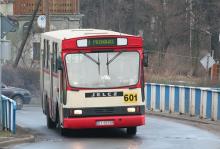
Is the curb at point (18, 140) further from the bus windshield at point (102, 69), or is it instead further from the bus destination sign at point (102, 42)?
the bus destination sign at point (102, 42)

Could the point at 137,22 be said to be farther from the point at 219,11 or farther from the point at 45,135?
the point at 45,135

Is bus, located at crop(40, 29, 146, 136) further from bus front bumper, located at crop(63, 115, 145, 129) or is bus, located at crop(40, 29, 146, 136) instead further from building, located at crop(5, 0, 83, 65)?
building, located at crop(5, 0, 83, 65)

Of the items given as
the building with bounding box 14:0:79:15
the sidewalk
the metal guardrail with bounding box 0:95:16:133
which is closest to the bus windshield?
the metal guardrail with bounding box 0:95:16:133

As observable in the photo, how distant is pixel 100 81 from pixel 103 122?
3.45 feet

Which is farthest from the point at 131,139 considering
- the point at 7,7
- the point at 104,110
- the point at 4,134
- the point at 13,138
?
the point at 7,7

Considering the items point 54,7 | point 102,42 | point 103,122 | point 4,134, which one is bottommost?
point 4,134

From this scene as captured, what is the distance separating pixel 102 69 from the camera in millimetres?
20312

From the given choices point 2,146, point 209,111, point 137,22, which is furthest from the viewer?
point 137,22

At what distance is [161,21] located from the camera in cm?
6894

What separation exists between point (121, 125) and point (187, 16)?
4719 cm

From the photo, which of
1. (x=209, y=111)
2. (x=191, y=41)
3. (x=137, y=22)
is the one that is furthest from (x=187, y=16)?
(x=209, y=111)

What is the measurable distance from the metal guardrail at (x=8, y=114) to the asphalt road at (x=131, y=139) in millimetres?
779

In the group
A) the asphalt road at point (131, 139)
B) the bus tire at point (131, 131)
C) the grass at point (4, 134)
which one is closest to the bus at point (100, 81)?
the asphalt road at point (131, 139)

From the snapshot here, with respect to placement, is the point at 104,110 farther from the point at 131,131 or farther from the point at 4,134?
the point at 4,134
